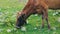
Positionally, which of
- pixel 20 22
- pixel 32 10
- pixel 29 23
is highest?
pixel 32 10

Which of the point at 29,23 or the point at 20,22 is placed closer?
the point at 20,22

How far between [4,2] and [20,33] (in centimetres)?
492

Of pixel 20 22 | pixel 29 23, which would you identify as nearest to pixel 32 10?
pixel 20 22

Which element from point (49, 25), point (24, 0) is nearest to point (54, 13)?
point (49, 25)

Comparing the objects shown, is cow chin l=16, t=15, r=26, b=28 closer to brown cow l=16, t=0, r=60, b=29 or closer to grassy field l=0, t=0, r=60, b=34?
brown cow l=16, t=0, r=60, b=29

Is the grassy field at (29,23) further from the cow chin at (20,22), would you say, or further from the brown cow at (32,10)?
the brown cow at (32,10)

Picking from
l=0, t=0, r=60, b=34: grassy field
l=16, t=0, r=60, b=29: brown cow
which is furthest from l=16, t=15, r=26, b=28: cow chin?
l=0, t=0, r=60, b=34: grassy field

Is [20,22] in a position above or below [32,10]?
below

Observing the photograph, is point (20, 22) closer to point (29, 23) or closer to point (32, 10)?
point (32, 10)

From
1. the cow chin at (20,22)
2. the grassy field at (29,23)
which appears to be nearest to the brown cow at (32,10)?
the cow chin at (20,22)

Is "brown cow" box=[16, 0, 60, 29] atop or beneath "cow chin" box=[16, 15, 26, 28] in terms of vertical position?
atop

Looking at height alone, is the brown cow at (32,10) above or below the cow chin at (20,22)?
above

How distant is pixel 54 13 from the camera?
985cm

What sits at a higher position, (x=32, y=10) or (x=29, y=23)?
(x=32, y=10)
